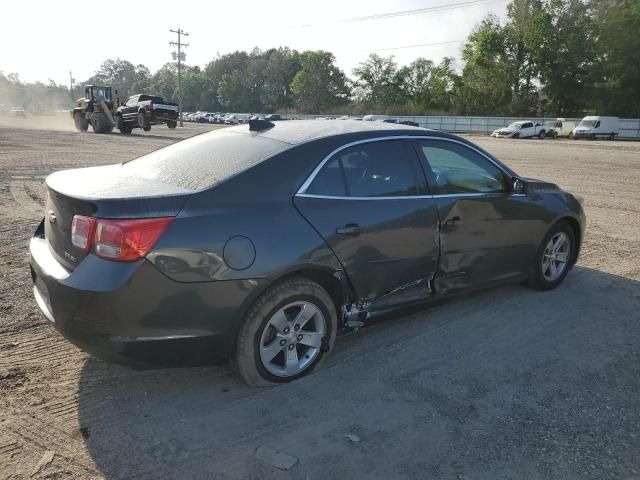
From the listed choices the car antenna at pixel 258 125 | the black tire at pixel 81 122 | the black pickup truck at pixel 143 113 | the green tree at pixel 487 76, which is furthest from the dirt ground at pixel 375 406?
the green tree at pixel 487 76

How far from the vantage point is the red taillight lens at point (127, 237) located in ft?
8.96

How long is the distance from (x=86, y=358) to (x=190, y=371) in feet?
2.45

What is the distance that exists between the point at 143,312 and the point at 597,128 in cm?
4712

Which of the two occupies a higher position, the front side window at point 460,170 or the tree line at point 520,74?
the tree line at point 520,74

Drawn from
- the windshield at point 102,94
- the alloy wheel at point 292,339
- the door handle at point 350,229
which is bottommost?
the alloy wheel at point 292,339

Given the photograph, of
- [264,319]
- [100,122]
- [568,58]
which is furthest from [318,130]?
[568,58]

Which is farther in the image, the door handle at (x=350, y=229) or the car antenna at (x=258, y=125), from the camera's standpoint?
the car antenna at (x=258, y=125)

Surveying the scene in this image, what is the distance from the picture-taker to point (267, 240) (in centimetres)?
302

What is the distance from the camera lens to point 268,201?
3105 millimetres

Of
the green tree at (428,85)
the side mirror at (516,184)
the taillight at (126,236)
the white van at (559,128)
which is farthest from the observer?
the green tree at (428,85)

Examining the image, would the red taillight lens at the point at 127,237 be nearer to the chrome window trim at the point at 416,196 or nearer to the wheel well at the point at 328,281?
the wheel well at the point at 328,281

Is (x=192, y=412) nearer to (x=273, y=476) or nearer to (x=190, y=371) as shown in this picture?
(x=190, y=371)

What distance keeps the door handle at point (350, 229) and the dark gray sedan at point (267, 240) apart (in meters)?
0.01

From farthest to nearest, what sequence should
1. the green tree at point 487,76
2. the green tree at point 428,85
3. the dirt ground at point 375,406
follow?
A: 1. the green tree at point 428,85
2. the green tree at point 487,76
3. the dirt ground at point 375,406
